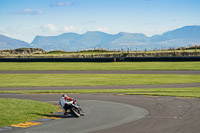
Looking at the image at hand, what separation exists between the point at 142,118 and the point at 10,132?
6931mm

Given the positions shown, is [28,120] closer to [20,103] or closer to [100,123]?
[100,123]

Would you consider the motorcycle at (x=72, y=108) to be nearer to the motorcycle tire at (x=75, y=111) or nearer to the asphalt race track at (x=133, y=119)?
the motorcycle tire at (x=75, y=111)

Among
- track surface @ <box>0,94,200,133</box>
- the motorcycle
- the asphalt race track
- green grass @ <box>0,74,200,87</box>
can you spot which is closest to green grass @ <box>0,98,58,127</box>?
the asphalt race track

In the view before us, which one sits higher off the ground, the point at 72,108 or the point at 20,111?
the point at 72,108

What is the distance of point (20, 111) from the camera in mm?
21375

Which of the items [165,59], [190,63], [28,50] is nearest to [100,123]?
[190,63]

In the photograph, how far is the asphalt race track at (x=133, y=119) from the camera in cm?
1593

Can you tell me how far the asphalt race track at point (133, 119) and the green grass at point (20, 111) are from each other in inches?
59.9

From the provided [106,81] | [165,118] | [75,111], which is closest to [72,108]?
[75,111]

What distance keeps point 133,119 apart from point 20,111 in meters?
7.02

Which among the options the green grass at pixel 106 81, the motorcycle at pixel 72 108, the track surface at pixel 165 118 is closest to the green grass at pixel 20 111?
the motorcycle at pixel 72 108

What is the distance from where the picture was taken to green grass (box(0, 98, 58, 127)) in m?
18.8

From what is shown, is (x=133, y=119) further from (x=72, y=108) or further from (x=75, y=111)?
(x=72, y=108)

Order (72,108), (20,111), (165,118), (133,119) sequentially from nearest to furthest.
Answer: (165,118) < (133,119) < (72,108) < (20,111)
